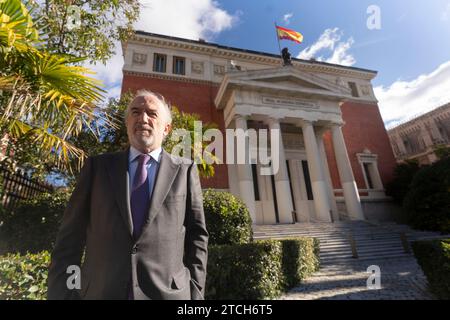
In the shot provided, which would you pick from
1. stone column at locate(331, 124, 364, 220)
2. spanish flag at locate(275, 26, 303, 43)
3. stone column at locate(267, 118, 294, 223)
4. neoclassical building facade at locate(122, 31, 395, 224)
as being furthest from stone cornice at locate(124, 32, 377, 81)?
stone column at locate(267, 118, 294, 223)

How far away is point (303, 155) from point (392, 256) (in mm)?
9280

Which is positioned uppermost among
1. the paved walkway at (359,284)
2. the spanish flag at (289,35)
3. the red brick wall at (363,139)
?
the spanish flag at (289,35)

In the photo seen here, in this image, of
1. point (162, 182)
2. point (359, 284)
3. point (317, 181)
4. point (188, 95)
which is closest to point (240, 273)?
point (359, 284)

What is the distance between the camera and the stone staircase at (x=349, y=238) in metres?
10.3

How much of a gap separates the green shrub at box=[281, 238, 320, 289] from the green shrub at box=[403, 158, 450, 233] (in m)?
10.2

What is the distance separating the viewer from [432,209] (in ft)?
45.4

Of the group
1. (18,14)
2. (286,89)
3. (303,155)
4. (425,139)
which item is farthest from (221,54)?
(425,139)

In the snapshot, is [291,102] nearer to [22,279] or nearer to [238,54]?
[238,54]

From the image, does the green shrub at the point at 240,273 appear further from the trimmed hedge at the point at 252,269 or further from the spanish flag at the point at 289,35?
the spanish flag at the point at 289,35

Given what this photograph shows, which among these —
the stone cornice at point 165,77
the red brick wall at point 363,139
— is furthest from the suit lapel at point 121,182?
the red brick wall at point 363,139

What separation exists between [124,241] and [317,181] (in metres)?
14.9

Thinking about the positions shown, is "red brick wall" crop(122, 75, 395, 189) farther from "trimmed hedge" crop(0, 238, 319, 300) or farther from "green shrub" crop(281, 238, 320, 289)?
"trimmed hedge" crop(0, 238, 319, 300)

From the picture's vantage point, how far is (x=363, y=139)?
2191 cm

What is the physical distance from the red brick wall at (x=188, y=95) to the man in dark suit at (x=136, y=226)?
14.4 m
